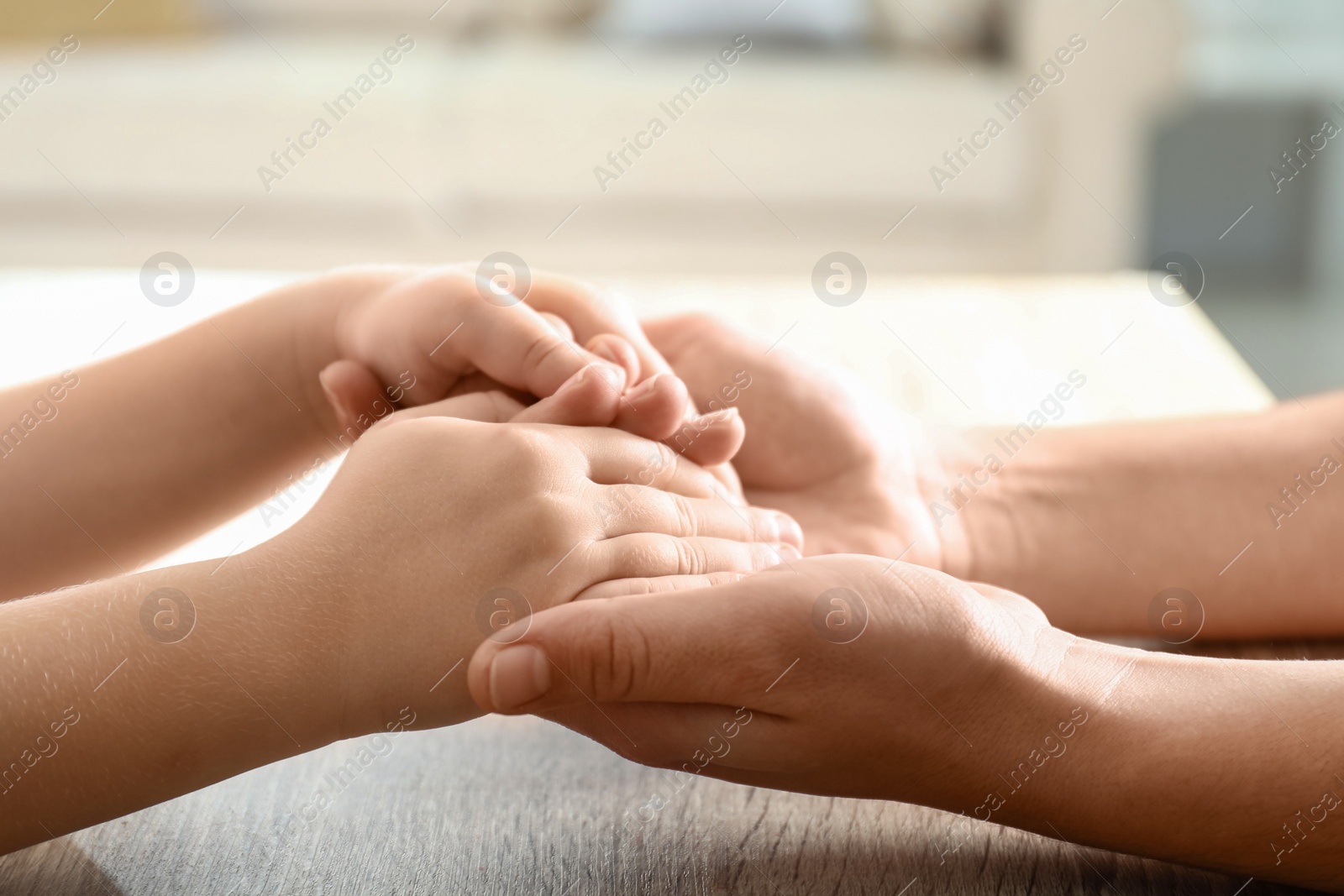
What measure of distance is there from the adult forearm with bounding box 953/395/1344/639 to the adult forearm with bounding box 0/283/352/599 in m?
0.47

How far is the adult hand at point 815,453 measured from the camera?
0.75 m

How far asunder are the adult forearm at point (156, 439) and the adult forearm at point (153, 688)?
0.18 metres

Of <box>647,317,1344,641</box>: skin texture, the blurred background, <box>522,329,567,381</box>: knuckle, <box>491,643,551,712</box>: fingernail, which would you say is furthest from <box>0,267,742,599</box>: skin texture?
the blurred background

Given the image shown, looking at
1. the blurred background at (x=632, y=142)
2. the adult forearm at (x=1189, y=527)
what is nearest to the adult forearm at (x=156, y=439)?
the adult forearm at (x=1189, y=527)

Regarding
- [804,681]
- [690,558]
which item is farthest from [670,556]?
[804,681]

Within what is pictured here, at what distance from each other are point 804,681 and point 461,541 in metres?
0.18

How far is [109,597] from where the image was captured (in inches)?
20.3

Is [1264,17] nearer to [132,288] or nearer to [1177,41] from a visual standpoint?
[1177,41]

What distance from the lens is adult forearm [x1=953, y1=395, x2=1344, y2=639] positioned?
2.40 ft

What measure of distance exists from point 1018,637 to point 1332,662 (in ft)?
0.52

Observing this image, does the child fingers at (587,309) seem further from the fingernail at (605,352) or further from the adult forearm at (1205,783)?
the adult forearm at (1205,783)

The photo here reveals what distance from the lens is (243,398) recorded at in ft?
2.34

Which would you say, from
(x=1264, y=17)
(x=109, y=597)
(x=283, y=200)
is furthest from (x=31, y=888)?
(x=1264, y=17)

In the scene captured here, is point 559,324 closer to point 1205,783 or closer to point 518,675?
point 518,675
